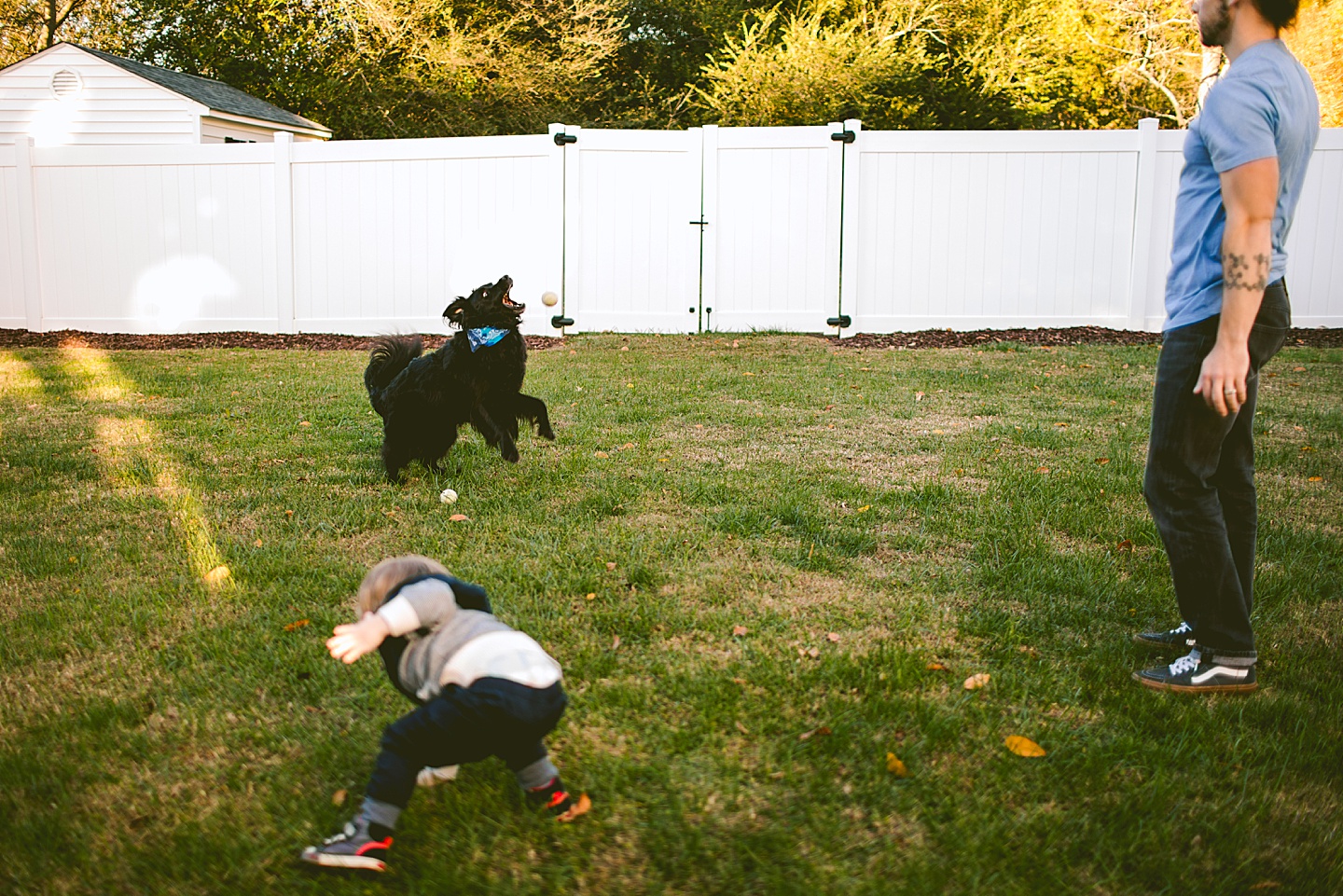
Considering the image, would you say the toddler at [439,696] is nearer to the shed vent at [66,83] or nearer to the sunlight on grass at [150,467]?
the sunlight on grass at [150,467]

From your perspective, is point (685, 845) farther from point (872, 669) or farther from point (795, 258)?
point (795, 258)

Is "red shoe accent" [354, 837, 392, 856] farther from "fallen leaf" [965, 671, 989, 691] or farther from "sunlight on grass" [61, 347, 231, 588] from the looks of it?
"sunlight on grass" [61, 347, 231, 588]

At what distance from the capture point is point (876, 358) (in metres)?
8.77

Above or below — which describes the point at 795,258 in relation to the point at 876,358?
above

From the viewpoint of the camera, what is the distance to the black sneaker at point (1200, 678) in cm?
261

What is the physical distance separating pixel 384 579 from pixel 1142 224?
10.1 metres

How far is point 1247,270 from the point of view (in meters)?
2.30

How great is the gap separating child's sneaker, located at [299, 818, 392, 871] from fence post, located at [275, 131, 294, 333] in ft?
32.7

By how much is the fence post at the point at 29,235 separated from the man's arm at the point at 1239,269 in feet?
39.8

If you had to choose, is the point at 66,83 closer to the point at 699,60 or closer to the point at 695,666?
the point at 699,60

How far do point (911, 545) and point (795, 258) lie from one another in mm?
7112

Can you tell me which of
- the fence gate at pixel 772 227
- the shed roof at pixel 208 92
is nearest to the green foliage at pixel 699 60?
the shed roof at pixel 208 92

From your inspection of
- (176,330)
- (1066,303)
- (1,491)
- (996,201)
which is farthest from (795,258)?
(1,491)

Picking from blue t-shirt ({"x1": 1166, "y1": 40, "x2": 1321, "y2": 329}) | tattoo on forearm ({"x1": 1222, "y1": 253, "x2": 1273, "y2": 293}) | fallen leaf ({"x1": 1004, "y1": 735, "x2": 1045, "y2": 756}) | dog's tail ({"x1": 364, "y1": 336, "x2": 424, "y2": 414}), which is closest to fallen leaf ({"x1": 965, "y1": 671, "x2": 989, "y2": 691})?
fallen leaf ({"x1": 1004, "y1": 735, "x2": 1045, "y2": 756})
